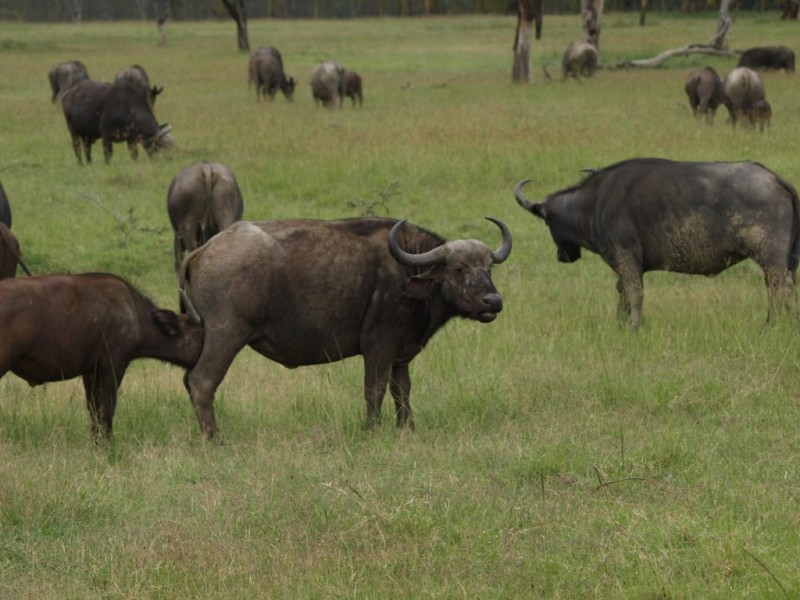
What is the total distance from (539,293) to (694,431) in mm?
4995

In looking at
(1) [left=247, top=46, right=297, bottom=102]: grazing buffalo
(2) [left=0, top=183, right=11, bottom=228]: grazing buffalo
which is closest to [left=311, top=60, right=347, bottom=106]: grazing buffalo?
(1) [left=247, top=46, right=297, bottom=102]: grazing buffalo

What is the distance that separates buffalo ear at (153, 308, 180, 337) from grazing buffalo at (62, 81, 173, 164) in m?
13.3

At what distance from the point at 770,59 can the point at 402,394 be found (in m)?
31.6

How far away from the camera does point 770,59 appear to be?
36.7 m

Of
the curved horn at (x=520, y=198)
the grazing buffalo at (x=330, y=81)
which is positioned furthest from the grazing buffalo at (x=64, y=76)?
the curved horn at (x=520, y=198)

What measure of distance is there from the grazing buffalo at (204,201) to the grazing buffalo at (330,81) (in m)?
17.7

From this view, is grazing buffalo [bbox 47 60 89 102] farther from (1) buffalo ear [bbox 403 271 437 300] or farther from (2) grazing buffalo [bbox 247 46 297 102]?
(1) buffalo ear [bbox 403 271 437 300]

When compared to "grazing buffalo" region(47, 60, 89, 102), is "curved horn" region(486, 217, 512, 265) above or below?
above

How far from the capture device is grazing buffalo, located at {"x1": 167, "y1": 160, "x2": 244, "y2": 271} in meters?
13.3

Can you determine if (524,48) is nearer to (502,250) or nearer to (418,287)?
(502,250)

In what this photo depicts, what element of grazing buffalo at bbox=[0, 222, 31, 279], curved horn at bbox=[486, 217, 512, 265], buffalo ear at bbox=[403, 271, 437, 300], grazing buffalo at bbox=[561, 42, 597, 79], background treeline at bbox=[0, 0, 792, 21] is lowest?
background treeline at bbox=[0, 0, 792, 21]

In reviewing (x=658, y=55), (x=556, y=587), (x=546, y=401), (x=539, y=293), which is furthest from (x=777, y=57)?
(x=556, y=587)

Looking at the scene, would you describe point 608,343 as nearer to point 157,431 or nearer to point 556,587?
point 157,431

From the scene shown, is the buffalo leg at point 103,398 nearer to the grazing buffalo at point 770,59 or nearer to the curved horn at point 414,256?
the curved horn at point 414,256
